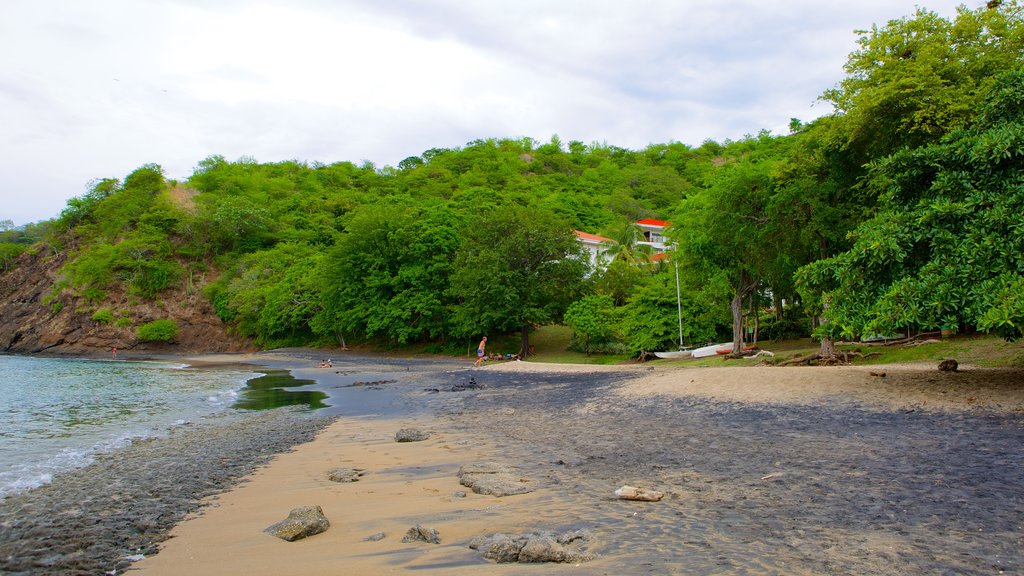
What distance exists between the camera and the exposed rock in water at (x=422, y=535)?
522cm

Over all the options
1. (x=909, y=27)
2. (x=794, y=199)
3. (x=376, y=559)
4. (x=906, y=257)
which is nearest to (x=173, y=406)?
(x=376, y=559)

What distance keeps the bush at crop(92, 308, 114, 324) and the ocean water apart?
3864 cm

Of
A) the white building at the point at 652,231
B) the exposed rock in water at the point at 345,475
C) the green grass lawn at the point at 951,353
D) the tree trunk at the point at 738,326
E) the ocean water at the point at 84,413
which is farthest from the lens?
the white building at the point at 652,231

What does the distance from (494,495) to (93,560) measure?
12.3 ft

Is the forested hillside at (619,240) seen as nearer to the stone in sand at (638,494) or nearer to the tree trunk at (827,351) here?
the tree trunk at (827,351)

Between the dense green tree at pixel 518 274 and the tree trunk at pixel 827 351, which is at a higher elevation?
the dense green tree at pixel 518 274

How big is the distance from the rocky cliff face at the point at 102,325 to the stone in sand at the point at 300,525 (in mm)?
62979

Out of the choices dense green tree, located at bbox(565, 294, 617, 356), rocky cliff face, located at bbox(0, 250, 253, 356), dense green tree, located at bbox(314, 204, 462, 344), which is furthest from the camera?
rocky cliff face, located at bbox(0, 250, 253, 356)

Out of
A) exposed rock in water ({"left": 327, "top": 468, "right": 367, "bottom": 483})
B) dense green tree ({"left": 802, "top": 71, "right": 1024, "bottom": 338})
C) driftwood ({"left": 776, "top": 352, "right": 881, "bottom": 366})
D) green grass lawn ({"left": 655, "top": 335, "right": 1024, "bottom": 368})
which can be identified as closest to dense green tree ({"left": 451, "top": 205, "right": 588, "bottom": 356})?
green grass lawn ({"left": 655, "top": 335, "right": 1024, "bottom": 368})

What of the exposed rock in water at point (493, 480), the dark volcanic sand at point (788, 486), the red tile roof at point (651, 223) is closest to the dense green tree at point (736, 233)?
the dark volcanic sand at point (788, 486)

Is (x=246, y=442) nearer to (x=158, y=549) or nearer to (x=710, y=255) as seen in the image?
(x=158, y=549)

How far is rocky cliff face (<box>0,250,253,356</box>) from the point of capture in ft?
216

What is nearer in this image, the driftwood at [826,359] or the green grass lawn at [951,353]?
the green grass lawn at [951,353]

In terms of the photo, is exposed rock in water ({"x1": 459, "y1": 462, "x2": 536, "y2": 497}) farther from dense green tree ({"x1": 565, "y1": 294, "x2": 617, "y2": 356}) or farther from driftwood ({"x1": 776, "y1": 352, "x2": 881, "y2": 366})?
dense green tree ({"x1": 565, "y1": 294, "x2": 617, "y2": 356})
